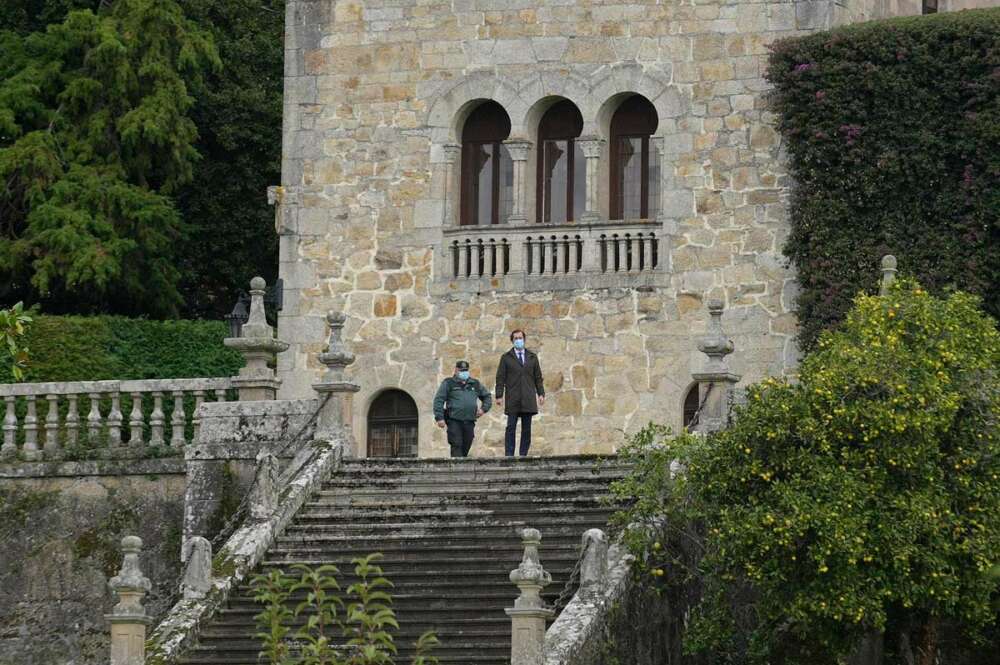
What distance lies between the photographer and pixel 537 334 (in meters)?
35.8

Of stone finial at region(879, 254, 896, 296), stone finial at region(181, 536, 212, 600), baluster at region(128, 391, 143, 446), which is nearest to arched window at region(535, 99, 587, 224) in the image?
stone finial at region(879, 254, 896, 296)

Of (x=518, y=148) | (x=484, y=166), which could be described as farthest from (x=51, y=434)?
(x=518, y=148)

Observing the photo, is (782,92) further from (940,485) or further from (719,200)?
(940,485)

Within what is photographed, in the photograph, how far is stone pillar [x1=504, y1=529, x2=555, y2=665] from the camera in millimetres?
26141

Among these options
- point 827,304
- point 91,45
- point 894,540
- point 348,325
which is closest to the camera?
point 894,540

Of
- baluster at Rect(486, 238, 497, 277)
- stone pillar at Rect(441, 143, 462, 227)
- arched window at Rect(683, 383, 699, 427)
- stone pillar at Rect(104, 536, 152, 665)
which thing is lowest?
stone pillar at Rect(104, 536, 152, 665)

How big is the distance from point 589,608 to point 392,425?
31.8 ft

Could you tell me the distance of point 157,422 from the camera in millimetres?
33531

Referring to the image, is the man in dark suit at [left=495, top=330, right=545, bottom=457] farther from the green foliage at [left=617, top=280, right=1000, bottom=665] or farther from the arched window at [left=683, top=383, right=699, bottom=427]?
the green foliage at [left=617, top=280, right=1000, bottom=665]

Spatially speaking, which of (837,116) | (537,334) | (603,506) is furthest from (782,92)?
(603,506)

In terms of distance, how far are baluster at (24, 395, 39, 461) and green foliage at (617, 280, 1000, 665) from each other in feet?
29.6

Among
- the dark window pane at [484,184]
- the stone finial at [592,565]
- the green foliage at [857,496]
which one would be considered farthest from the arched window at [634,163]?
the stone finial at [592,565]

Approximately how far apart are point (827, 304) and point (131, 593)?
35.0 ft

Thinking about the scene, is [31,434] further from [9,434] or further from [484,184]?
[484,184]
